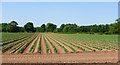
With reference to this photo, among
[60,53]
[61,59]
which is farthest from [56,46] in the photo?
[61,59]

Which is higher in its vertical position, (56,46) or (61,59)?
(56,46)

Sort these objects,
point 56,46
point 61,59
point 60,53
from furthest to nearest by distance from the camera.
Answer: point 56,46, point 60,53, point 61,59

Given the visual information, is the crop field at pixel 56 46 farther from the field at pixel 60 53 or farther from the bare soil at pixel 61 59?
the bare soil at pixel 61 59

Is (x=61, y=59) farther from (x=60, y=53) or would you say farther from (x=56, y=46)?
(x=56, y=46)

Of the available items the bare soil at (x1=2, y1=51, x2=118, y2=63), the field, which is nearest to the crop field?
the field

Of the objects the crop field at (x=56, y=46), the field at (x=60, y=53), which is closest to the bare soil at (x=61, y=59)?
the field at (x=60, y=53)

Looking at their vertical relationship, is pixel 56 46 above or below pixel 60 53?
above

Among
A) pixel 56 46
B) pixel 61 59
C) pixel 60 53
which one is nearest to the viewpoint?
pixel 61 59

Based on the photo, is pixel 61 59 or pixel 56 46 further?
pixel 56 46

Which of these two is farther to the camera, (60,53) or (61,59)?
(60,53)

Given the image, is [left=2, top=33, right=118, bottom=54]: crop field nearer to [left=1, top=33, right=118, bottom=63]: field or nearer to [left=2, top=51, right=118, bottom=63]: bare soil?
[left=1, top=33, right=118, bottom=63]: field

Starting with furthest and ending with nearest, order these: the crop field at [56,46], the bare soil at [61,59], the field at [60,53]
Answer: the crop field at [56,46]
the field at [60,53]
the bare soil at [61,59]

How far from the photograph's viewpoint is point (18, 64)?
34.0ft

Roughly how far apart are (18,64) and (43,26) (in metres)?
129
